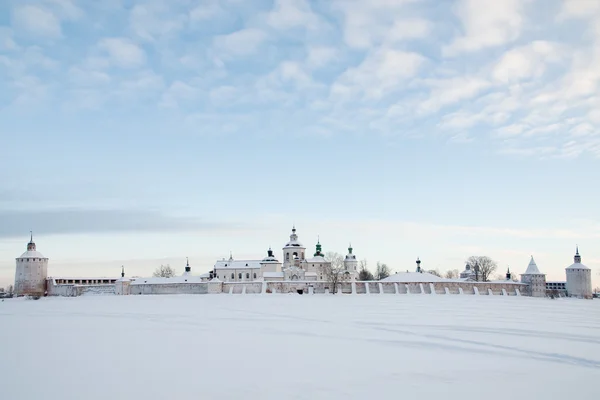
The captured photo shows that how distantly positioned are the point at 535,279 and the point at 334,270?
2776cm

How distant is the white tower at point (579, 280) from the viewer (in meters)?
76.0

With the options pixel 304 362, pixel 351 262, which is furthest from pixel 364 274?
pixel 304 362

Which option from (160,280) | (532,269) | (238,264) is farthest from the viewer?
(238,264)

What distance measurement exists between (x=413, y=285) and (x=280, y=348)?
159ft

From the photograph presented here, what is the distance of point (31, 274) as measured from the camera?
75625 mm

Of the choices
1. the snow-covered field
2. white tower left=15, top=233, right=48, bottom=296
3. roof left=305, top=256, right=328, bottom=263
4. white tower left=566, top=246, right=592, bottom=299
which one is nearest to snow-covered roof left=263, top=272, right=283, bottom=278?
roof left=305, top=256, right=328, bottom=263

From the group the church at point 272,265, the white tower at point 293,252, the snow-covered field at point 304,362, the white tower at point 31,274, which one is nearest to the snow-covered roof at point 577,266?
the church at point 272,265

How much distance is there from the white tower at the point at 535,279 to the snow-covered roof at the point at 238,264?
38.3 meters

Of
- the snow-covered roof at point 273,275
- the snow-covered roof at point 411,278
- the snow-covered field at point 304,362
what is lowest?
the snow-covered field at point 304,362

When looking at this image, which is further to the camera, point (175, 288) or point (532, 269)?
point (532, 269)

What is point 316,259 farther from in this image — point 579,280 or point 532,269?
point 579,280

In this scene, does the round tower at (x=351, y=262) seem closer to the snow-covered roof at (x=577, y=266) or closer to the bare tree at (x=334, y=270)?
the bare tree at (x=334, y=270)

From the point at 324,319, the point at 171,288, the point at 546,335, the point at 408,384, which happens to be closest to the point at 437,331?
the point at 546,335

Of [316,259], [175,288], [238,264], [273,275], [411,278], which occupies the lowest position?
[175,288]
